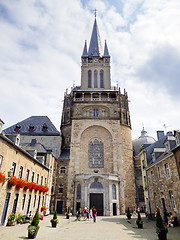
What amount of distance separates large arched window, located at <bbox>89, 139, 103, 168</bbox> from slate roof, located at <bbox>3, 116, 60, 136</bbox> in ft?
23.5

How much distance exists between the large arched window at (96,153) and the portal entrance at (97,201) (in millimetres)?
5224

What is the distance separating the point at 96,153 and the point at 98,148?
0.92 meters

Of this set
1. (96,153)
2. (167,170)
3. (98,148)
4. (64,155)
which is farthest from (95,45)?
(167,170)

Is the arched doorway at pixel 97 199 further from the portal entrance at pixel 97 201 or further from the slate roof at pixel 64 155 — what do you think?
the slate roof at pixel 64 155

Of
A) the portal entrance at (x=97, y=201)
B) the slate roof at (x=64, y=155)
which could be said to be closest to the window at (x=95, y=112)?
the slate roof at (x=64, y=155)

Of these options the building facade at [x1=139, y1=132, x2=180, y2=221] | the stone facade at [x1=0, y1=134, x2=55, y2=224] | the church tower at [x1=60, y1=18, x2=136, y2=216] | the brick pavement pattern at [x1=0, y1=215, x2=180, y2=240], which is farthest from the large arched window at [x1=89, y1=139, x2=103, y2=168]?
the brick pavement pattern at [x1=0, y1=215, x2=180, y2=240]

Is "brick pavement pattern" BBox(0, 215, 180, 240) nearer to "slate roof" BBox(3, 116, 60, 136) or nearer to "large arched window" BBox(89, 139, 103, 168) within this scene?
"large arched window" BBox(89, 139, 103, 168)

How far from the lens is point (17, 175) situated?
51.1 ft

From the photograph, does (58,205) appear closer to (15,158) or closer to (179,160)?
(15,158)

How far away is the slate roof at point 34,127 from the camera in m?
32.9

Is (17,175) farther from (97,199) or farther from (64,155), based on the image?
(64,155)

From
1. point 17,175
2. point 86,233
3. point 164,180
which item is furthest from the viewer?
point 164,180

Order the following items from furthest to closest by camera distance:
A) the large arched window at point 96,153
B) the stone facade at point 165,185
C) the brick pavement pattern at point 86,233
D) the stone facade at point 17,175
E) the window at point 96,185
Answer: the large arched window at point 96,153 → the window at point 96,185 → the stone facade at point 165,185 → the stone facade at point 17,175 → the brick pavement pattern at point 86,233

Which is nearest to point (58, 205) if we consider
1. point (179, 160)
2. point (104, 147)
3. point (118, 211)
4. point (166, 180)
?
point (118, 211)
